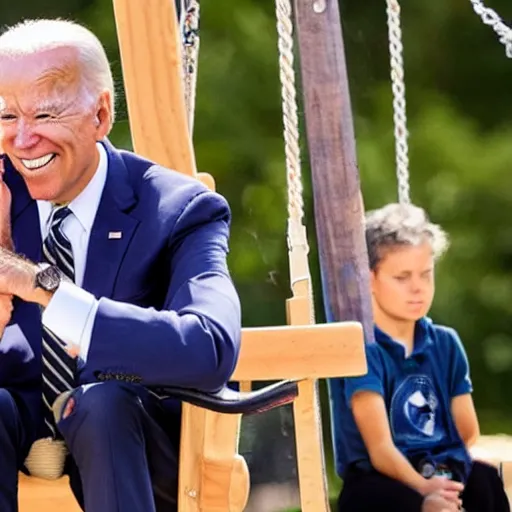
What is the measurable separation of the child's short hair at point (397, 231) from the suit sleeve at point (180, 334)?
3.47 ft

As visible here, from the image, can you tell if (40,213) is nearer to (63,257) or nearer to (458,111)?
(63,257)

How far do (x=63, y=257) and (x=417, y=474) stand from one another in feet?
3.59

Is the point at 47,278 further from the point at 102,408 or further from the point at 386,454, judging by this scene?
the point at 386,454

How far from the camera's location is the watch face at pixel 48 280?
8.13 feet

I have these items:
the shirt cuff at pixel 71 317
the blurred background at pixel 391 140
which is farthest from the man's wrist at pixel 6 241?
the blurred background at pixel 391 140

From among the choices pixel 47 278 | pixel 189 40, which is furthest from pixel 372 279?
pixel 47 278

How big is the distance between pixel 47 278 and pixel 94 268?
28 cm

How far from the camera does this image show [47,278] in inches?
98.0

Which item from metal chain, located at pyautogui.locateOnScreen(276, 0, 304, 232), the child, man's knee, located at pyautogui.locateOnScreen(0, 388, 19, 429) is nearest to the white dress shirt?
man's knee, located at pyautogui.locateOnScreen(0, 388, 19, 429)

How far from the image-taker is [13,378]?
Answer: 2779mm

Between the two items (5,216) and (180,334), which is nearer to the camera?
(180,334)

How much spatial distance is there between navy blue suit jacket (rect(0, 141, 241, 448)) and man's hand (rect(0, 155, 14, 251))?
2 centimetres

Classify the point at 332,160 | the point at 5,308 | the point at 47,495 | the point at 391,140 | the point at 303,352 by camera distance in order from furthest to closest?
the point at 391,140 < the point at 332,160 < the point at 303,352 < the point at 47,495 < the point at 5,308

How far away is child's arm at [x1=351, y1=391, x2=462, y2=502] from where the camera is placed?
11.5 ft
